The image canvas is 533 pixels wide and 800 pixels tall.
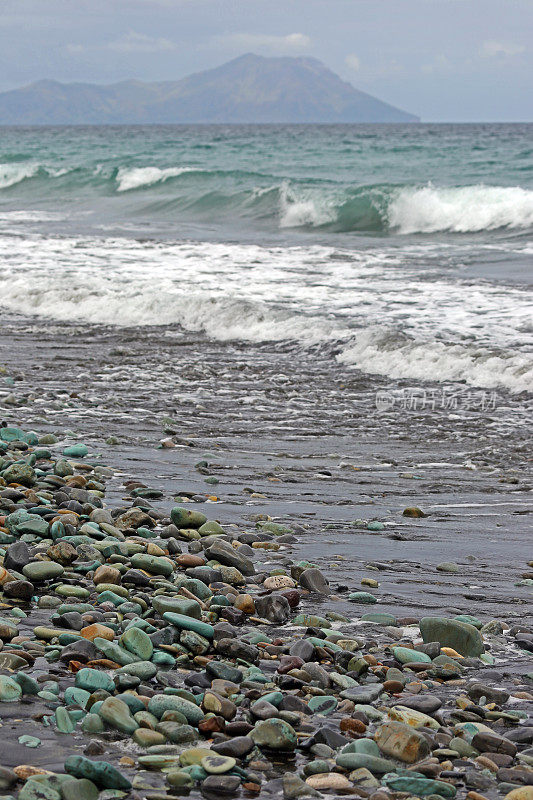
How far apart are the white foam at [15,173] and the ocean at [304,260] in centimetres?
135

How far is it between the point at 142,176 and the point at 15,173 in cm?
725

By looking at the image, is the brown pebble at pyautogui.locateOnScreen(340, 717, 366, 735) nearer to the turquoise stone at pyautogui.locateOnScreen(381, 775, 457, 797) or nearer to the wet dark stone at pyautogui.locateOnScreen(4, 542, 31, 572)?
the turquoise stone at pyautogui.locateOnScreen(381, 775, 457, 797)

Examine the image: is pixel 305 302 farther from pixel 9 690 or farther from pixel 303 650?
pixel 9 690

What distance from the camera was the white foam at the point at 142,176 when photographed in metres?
→ 29.8

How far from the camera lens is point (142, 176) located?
1189 inches

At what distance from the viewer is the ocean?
31.0 ft

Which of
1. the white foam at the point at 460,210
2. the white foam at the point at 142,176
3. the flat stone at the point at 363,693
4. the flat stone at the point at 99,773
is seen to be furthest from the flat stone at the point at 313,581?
the white foam at the point at 142,176

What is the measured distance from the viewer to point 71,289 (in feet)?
40.7

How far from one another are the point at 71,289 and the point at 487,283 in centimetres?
586

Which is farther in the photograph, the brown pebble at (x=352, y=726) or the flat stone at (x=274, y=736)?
the brown pebble at (x=352, y=726)

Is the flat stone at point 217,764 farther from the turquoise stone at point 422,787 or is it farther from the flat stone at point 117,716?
the turquoise stone at point 422,787

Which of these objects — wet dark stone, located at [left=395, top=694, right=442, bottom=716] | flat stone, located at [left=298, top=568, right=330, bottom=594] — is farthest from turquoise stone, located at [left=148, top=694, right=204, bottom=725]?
flat stone, located at [left=298, top=568, right=330, bottom=594]

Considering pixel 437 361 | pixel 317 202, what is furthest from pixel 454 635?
pixel 317 202

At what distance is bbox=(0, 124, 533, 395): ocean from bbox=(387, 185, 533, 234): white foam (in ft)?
0.16
